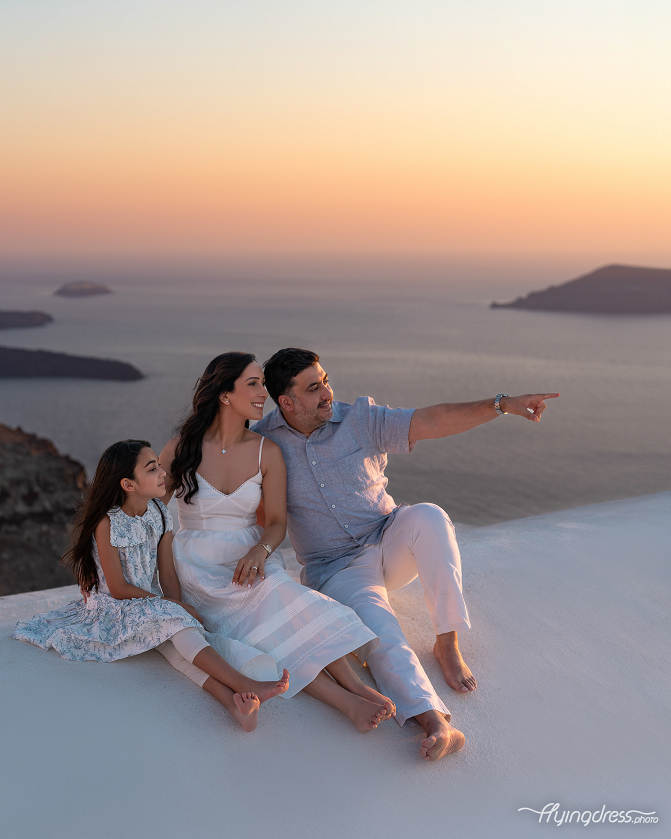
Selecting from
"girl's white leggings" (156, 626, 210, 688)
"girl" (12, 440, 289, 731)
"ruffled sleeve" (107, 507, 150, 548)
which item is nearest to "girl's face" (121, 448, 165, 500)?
"girl" (12, 440, 289, 731)

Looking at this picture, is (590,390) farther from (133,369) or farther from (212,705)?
(212,705)

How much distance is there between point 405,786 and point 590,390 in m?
20.3

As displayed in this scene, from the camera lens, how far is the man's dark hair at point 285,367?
3572mm

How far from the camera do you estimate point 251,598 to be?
10.4 ft

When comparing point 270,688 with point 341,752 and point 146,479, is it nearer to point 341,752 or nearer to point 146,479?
point 341,752

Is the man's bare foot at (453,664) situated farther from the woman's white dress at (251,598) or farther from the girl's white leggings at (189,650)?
the girl's white leggings at (189,650)

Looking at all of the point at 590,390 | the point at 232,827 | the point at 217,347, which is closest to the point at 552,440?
the point at 590,390

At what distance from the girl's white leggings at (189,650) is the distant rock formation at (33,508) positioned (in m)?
8.85

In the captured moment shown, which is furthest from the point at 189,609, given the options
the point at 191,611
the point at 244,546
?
the point at 244,546

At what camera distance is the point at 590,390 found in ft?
70.5

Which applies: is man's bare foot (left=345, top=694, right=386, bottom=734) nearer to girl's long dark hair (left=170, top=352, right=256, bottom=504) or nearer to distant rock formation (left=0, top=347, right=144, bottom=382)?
girl's long dark hair (left=170, top=352, right=256, bottom=504)

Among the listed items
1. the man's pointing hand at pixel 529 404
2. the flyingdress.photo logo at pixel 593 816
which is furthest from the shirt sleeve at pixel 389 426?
the flyingdress.photo logo at pixel 593 816

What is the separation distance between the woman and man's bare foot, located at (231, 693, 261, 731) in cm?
23

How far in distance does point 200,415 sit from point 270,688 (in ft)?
4.38
